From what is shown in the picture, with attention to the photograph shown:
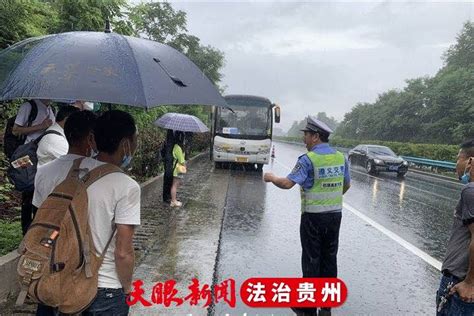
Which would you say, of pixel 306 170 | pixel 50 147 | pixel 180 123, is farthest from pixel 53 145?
pixel 180 123

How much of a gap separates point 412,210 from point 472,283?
8655 mm

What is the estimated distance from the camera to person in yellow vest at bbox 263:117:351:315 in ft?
13.1

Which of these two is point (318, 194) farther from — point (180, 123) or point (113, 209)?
point (180, 123)

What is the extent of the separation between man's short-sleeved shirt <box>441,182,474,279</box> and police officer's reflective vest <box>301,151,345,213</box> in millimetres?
1490

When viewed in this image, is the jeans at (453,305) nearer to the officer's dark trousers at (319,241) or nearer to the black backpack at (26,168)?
the officer's dark trousers at (319,241)

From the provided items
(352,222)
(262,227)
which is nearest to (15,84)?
(262,227)

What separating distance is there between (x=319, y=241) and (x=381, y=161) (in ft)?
56.0

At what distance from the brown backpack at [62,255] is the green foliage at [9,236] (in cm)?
284

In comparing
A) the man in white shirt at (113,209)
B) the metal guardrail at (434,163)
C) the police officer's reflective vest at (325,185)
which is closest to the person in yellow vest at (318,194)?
the police officer's reflective vest at (325,185)

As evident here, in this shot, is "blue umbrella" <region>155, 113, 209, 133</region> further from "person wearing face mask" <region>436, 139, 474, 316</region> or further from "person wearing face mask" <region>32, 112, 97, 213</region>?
"person wearing face mask" <region>436, 139, 474, 316</region>

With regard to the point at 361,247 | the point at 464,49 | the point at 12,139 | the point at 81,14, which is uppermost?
the point at 464,49

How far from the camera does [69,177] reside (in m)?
2.10

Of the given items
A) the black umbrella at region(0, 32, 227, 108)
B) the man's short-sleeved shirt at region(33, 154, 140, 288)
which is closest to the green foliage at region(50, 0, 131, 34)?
the black umbrella at region(0, 32, 227, 108)

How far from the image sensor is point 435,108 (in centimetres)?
4597
